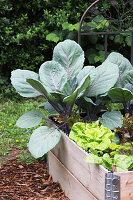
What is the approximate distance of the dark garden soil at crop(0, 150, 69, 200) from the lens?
214 centimetres

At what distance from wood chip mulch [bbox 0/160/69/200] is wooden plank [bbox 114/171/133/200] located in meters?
0.75

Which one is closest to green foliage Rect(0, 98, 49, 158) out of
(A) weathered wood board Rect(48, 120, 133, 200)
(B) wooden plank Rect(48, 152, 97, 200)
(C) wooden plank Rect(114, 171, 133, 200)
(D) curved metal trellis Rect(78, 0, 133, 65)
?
(B) wooden plank Rect(48, 152, 97, 200)

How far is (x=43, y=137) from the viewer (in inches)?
79.7

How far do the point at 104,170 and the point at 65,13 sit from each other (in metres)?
4.25

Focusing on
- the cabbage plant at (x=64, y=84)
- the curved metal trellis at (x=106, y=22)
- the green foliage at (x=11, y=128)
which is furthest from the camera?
the curved metal trellis at (x=106, y=22)

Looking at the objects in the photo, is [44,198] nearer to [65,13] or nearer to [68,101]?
[68,101]

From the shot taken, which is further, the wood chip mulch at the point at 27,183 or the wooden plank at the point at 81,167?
the wood chip mulch at the point at 27,183

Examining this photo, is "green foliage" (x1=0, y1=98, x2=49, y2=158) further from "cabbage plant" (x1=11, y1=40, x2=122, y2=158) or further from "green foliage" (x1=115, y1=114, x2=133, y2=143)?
"green foliage" (x1=115, y1=114, x2=133, y2=143)

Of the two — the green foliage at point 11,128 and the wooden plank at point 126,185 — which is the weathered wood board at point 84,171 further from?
the green foliage at point 11,128

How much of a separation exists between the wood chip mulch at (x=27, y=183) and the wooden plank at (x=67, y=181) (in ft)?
0.22

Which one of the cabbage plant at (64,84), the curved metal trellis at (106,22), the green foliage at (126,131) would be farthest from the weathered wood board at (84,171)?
the curved metal trellis at (106,22)

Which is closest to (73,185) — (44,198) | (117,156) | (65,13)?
(44,198)

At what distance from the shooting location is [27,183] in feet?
7.65

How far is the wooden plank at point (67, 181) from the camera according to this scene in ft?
5.81
